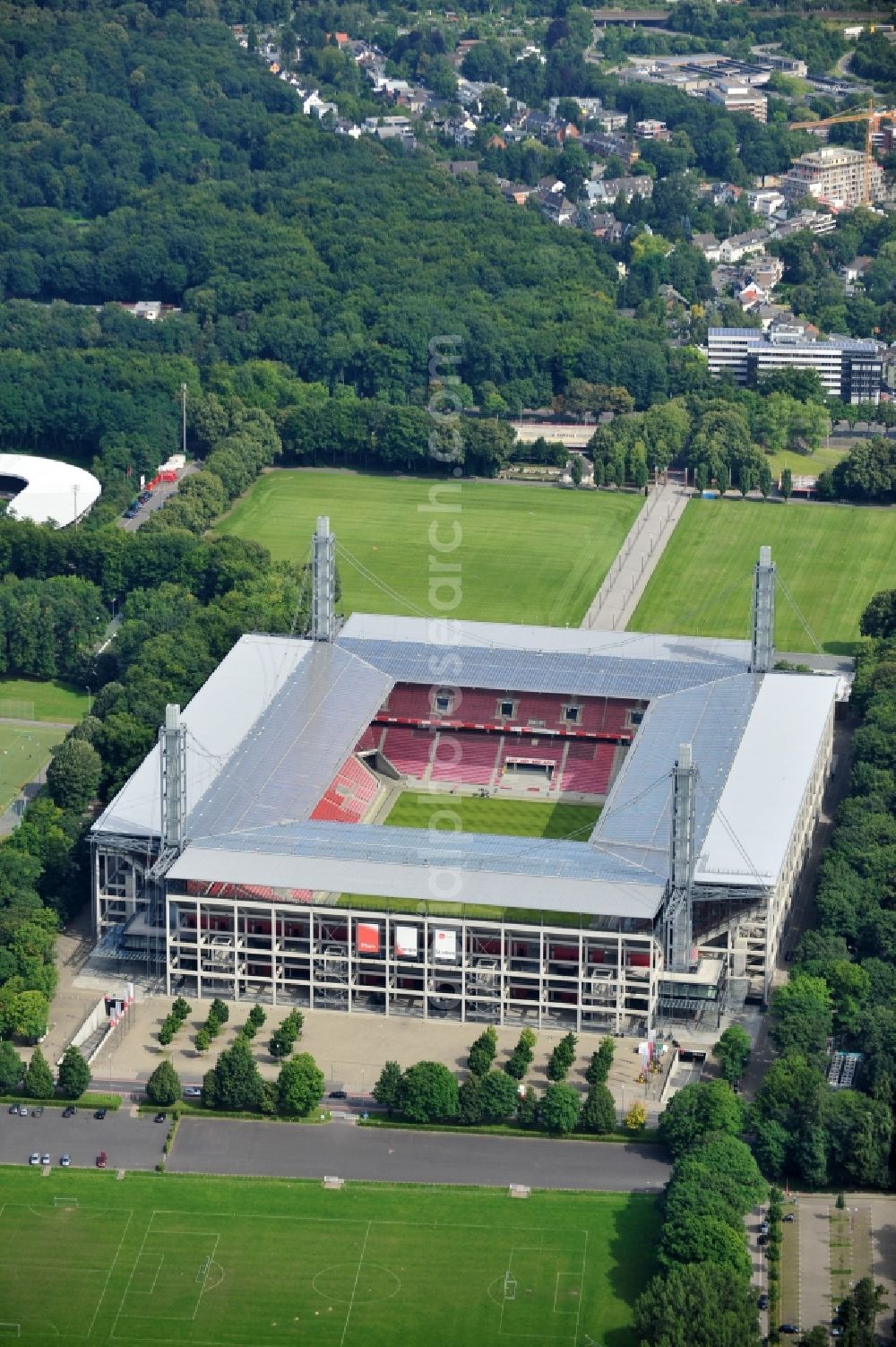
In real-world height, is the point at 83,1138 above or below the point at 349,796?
above

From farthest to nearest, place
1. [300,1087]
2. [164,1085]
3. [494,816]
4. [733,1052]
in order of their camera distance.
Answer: [494,816] < [733,1052] < [164,1085] < [300,1087]

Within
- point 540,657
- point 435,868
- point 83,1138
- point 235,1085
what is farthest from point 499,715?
point 83,1138

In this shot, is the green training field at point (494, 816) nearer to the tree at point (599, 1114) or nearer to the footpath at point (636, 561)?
the footpath at point (636, 561)

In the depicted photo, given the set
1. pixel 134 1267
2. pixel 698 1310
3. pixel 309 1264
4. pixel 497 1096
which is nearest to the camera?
pixel 698 1310

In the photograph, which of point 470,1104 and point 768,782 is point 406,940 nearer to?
point 470,1104

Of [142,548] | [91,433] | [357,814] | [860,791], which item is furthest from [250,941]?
[91,433]
